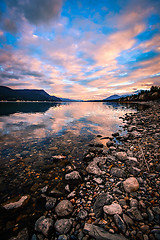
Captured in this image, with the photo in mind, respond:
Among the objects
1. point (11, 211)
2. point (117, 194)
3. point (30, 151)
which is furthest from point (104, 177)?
point (30, 151)

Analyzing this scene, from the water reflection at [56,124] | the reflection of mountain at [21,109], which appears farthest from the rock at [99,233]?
the reflection of mountain at [21,109]

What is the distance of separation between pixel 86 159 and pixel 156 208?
4.44 m

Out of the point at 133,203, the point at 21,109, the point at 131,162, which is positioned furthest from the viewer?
the point at 21,109

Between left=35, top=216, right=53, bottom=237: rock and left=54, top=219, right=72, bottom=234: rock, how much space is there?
0.19 m

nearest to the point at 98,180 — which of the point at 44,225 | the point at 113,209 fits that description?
the point at 113,209

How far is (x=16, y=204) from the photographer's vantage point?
389 cm

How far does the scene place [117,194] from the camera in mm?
4137

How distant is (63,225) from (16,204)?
2234 millimetres

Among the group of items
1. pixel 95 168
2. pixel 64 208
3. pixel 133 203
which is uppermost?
pixel 133 203

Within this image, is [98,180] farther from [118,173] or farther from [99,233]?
[99,233]

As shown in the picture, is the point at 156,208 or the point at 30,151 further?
the point at 30,151

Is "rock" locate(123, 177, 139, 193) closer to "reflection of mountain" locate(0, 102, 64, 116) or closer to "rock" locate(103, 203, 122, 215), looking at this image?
"rock" locate(103, 203, 122, 215)

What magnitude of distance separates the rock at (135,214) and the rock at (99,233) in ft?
2.47

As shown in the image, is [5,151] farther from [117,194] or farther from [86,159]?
[117,194]
